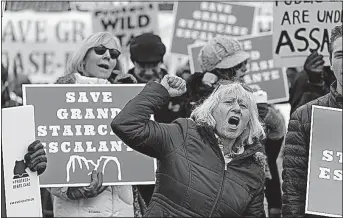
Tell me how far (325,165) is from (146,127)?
0.94m

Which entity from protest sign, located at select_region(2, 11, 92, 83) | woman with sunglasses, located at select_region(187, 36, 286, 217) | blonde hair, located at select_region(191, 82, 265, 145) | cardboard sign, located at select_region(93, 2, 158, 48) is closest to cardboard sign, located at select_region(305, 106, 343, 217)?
blonde hair, located at select_region(191, 82, 265, 145)

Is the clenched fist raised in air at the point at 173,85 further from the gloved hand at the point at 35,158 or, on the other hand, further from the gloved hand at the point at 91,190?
the gloved hand at the point at 91,190

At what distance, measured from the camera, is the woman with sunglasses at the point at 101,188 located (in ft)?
23.6

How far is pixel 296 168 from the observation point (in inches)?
217

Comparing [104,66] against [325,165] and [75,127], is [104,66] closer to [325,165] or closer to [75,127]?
[75,127]

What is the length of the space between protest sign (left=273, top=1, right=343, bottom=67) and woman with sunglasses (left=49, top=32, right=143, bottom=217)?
6.06ft

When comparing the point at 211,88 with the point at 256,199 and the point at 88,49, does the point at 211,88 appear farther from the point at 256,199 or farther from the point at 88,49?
the point at 256,199

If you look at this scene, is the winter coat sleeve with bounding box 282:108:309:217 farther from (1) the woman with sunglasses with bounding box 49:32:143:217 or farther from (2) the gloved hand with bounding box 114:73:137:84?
(2) the gloved hand with bounding box 114:73:137:84

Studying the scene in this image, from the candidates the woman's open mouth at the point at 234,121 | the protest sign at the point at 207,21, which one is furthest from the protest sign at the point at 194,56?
the woman's open mouth at the point at 234,121

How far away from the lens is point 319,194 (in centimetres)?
516

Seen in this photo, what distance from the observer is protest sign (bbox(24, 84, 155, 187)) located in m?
7.03

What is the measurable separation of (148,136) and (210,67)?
6.68 ft

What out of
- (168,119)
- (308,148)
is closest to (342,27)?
(308,148)

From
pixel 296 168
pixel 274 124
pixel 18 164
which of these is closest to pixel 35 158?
pixel 18 164
